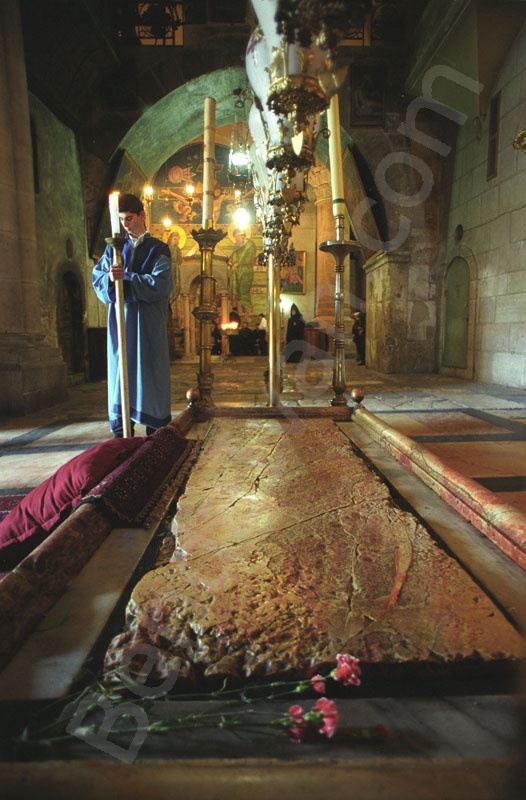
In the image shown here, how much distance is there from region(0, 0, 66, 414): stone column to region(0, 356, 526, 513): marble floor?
15.1 inches

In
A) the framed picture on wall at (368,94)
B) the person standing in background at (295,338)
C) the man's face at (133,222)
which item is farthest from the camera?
the person standing in background at (295,338)

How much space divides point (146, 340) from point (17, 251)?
11.0 ft

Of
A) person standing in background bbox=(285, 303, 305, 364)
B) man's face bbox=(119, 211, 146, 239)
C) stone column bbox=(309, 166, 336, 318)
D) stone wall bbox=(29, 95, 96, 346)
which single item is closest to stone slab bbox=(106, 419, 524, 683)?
man's face bbox=(119, 211, 146, 239)

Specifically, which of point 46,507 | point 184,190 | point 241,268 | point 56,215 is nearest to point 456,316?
point 56,215

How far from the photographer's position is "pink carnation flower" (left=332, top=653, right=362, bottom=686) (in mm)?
621

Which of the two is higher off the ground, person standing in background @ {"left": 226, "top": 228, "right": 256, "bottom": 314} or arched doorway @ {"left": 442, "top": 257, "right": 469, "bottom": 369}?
person standing in background @ {"left": 226, "top": 228, "right": 256, "bottom": 314}

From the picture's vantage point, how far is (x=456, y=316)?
9.20 metres

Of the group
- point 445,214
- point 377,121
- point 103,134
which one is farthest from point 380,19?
point 103,134

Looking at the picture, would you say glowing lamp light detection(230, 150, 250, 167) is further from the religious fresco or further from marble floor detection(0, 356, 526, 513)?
the religious fresco

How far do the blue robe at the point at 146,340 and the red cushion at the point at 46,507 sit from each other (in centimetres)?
146

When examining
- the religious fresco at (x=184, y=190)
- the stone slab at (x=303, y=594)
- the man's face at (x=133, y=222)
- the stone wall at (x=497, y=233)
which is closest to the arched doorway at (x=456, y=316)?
the stone wall at (x=497, y=233)

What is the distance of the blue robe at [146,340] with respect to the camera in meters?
3.07

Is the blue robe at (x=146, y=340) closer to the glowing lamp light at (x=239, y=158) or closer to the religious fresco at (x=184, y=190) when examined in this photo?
the glowing lamp light at (x=239, y=158)

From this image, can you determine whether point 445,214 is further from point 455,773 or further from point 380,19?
point 455,773
